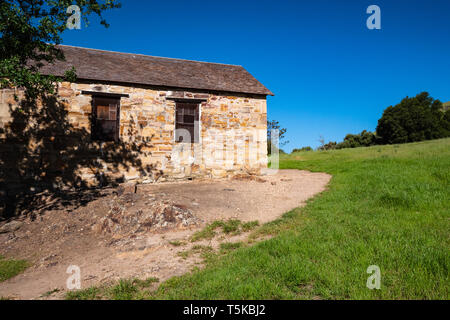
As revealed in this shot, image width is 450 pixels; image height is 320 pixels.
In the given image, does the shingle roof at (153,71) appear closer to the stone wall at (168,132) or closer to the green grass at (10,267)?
the stone wall at (168,132)

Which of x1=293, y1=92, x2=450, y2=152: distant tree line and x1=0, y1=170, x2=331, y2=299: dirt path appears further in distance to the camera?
x1=293, y1=92, x2=450, y2=152: distant tree line

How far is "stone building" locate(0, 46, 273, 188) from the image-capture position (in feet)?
33.3

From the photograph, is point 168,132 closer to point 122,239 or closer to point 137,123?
point 137,123

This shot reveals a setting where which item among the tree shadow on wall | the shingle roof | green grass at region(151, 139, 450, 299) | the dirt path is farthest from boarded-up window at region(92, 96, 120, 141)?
green grass at region(151, 139, 450, 299)

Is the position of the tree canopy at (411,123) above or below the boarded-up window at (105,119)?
above

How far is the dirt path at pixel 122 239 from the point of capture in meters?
4.52

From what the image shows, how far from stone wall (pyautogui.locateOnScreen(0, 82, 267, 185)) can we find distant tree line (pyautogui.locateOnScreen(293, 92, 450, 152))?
1041 inches

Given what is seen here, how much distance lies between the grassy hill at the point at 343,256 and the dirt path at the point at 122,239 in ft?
2.85

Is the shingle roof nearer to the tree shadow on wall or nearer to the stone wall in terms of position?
the stone wall

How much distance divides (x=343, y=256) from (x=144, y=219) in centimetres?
506

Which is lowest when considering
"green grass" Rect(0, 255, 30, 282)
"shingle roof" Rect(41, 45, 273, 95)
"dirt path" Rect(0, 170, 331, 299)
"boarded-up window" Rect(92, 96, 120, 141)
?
"green grass" Rect(0, 255, 30, 282)

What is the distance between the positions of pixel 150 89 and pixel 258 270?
10175mm

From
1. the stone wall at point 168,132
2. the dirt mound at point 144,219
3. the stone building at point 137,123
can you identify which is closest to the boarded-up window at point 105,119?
the stone building at point 137,123

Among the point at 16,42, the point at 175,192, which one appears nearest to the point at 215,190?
the point at 175,192
